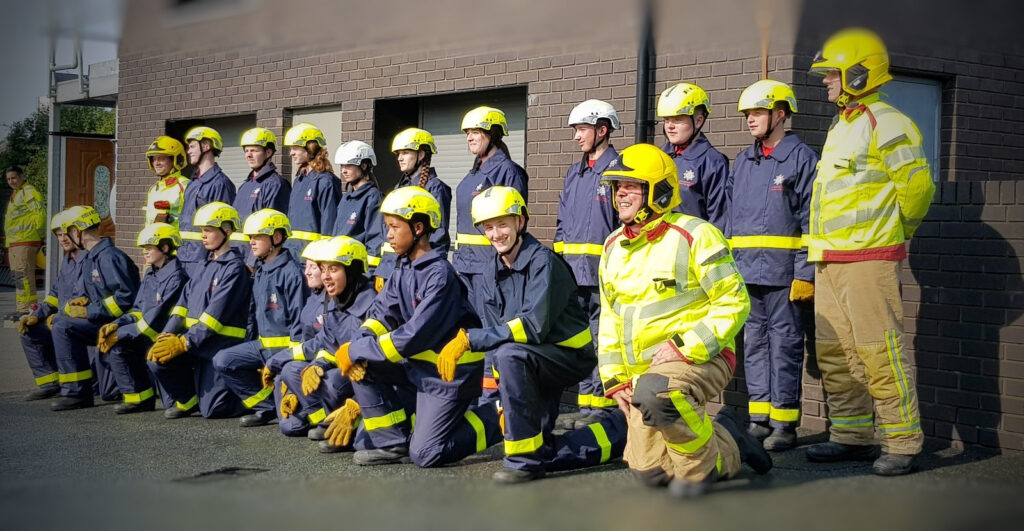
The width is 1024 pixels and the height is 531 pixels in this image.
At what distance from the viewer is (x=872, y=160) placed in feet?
16.6

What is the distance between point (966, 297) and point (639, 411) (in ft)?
8.05

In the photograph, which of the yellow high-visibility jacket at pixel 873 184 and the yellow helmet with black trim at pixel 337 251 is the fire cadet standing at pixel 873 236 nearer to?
the yellow high-visibility jacket at pixel 873 184

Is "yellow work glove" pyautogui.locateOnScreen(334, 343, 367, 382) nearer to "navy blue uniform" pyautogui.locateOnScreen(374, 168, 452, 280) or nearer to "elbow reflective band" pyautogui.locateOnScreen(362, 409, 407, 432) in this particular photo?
"elbow reflective band" pyautogui.locateOnScreen(362, 409, 407, 432)

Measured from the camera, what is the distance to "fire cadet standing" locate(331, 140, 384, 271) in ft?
26.8

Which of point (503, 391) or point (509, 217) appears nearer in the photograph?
point (503, 391)

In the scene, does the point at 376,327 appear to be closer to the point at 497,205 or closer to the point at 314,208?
the point at 497,205

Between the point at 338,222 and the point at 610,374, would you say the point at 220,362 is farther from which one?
the point at 610,374

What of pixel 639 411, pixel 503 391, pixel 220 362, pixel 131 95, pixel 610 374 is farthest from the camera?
pixel 131 95

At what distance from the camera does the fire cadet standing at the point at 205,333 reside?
746 centimetres

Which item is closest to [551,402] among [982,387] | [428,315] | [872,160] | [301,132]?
[428,315]

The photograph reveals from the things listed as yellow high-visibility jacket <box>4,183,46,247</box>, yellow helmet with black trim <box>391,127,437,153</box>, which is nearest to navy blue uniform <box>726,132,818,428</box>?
yellow helmet with black trim <box>391,127,437,153</box>

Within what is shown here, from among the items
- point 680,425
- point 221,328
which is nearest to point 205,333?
point 221,328

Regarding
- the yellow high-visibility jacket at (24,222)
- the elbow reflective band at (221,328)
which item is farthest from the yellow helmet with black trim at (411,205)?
the yellow high-visibility jacket at (24,222)

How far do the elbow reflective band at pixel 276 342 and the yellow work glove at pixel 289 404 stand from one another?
0.65m
